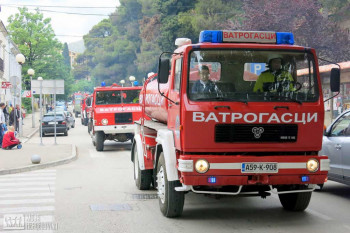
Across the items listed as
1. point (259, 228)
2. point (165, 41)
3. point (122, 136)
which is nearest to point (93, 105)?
Answer: point (122, 136)

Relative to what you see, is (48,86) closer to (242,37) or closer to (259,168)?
(242,37)

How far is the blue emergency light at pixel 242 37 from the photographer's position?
7.91m

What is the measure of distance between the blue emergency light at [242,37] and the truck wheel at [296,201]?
2283 millimetres

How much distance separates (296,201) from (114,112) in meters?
13.7

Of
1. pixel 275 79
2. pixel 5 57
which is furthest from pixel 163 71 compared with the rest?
pixel 5 57

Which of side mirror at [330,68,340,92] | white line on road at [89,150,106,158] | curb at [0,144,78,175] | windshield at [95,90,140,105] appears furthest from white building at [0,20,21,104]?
side mirror at [330,68,340,92]

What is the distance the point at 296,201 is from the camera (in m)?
8.53

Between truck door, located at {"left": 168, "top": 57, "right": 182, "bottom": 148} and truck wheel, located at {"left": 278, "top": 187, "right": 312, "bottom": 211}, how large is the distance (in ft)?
7.03

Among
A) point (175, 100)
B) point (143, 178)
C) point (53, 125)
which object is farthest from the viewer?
point (53, 125)

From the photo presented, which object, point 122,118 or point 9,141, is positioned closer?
A: point 9,141

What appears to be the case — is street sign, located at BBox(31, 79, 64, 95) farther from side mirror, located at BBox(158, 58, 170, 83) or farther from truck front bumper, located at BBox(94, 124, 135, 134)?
side mirror, located at BBox(158, 58, 170, 83)

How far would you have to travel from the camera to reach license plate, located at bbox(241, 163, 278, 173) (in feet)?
24.3

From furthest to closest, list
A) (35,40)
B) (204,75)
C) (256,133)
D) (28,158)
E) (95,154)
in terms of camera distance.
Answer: (35,40) < (95,154) < (28,158) < (204,75) < (256,133)

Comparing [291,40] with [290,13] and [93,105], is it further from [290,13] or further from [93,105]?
[290,13]
